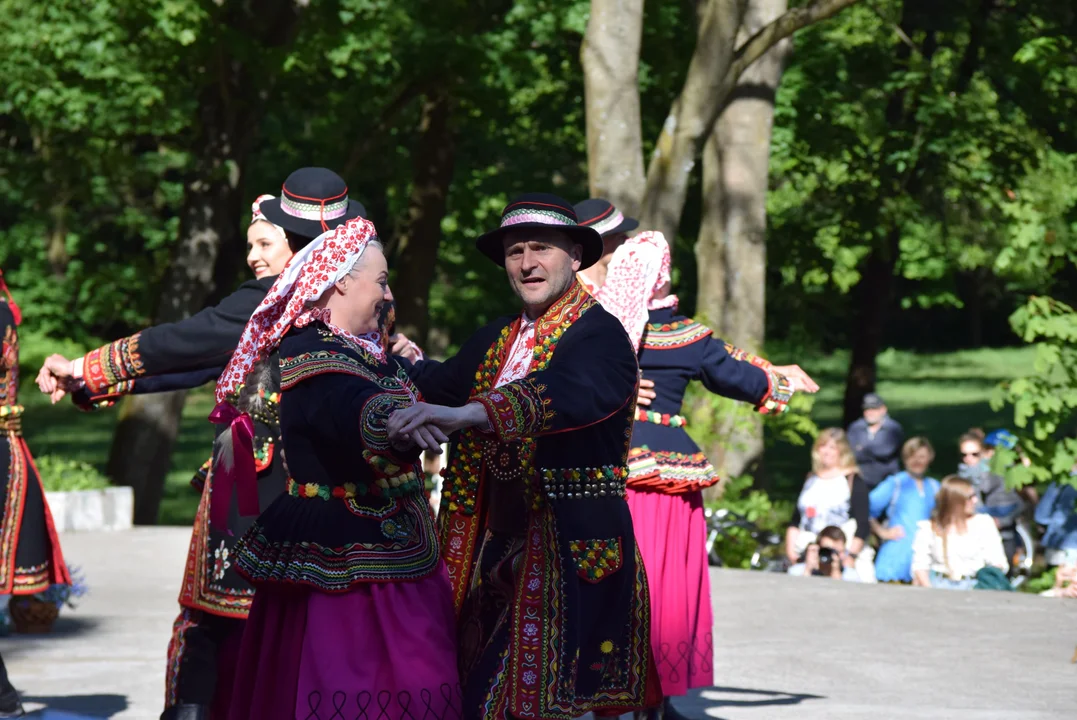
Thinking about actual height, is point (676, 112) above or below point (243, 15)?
below

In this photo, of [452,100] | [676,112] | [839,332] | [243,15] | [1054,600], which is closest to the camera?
[1054,600]

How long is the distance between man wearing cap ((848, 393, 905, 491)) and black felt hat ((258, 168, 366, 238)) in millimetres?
9384

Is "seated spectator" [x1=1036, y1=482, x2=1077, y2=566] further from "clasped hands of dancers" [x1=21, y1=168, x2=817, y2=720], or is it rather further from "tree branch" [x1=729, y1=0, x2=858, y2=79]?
"clasped hands of dancers" [x1=21, y1=168, x2=817, y2=720]

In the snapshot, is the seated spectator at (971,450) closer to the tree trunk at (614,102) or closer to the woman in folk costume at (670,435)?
the tree trunk at (614,102)

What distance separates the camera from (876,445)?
1450 centimetres

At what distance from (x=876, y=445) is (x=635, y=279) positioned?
8426 mm

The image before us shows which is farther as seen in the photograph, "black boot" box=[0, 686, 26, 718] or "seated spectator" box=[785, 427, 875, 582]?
"seated spectator" box=[785, 427, 875, 582]

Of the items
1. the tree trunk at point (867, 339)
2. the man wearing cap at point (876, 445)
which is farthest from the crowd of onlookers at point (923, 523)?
the tree trunk at point (867, 339)

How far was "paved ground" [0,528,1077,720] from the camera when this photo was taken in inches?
289

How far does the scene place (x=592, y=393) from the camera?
14.5 feet

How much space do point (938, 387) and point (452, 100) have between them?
25013mm

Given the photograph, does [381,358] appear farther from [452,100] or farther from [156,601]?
[452,100]

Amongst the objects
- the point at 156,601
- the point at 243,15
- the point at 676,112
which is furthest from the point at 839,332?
the point at 156,601

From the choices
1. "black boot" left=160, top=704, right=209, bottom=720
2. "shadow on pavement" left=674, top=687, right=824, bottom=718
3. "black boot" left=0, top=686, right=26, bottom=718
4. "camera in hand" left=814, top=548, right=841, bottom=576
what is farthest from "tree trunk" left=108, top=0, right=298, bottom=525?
"black boot" left=160, top=704, right=209, bottom=720
